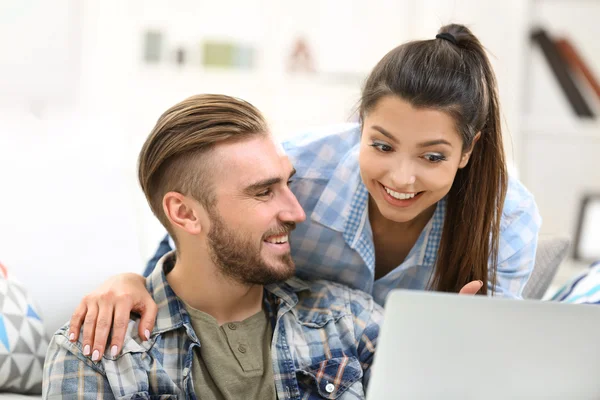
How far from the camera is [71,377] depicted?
4.63 ft

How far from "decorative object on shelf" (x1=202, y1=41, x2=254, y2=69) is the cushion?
2322 millimetres

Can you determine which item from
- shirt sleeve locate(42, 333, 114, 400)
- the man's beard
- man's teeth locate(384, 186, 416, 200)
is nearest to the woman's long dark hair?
man's teeth locate(384, 186, 416, 200)

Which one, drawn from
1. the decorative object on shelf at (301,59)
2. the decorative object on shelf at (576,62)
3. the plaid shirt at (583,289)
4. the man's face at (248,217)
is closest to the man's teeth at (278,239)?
the man's face at (248,217)

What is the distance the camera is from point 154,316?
1544 millimetres

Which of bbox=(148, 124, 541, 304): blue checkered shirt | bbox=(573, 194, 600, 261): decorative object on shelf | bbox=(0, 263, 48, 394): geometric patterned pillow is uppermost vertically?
bbox=(148, 124, 541, 304): blue checkered shirt

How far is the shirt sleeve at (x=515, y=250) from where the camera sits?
178cm

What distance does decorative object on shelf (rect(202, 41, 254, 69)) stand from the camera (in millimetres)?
4105

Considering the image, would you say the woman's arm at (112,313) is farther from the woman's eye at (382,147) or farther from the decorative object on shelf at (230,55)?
the decorative object on shelf at (230,55)

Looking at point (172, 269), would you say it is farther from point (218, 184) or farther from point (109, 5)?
point (109, 5)

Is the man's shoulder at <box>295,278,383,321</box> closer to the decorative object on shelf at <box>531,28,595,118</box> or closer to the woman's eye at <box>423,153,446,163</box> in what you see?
the woman's eye at <box>423,153,446,163</box>

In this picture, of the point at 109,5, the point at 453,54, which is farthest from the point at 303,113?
the point at 453,54

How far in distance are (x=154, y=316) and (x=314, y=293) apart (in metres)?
0.36

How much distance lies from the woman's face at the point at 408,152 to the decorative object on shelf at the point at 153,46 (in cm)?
263

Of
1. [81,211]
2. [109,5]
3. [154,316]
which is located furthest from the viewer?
[109,5]
